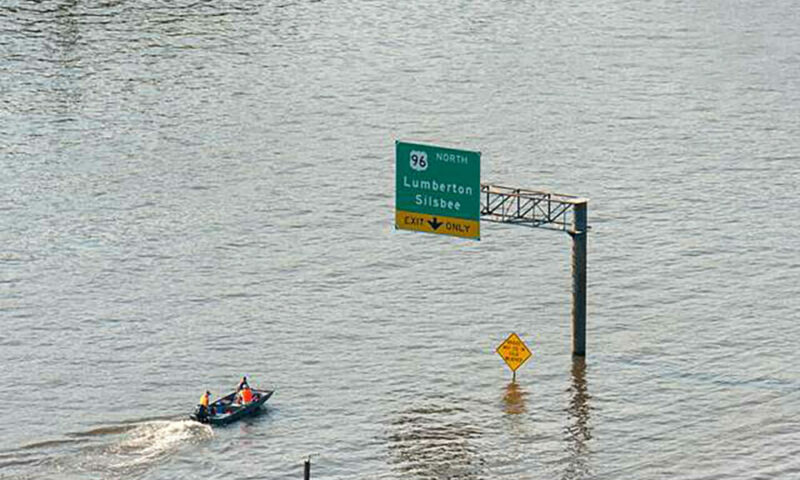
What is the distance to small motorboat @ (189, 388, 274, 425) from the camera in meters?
72.4

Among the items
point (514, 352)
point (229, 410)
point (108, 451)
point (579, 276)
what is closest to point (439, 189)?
point (579, 276)

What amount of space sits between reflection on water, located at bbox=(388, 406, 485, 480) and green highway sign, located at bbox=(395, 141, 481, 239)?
8.18 m

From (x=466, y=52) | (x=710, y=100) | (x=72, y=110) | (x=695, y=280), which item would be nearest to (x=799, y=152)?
(x=710, y=100)

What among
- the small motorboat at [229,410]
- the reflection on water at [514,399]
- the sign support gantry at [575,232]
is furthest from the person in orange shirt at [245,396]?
the sign support gantry at [575,232]

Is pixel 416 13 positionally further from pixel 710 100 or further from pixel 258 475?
pixel 258 475

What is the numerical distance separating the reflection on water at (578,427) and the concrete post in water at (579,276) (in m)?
0.87

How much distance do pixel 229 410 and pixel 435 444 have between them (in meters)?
8.44

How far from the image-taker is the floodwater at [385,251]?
2852 inches

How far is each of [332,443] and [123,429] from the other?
837 centimetres

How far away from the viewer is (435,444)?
71562mm

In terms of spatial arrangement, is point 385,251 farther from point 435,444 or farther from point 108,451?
point 108,451

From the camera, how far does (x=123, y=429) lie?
72.4 metres

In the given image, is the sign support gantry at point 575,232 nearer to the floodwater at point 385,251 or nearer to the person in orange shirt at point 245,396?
the floodwater at point 385,251

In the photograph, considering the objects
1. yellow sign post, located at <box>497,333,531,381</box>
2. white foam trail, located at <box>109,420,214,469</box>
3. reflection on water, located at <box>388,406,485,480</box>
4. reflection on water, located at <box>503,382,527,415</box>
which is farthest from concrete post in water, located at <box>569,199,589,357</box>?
white foam trail, located at <box>109,420,214,469</box>
